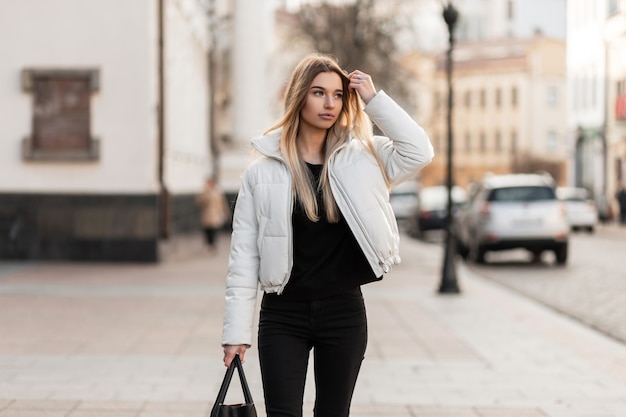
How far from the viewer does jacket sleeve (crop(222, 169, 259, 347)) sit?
13.8ft

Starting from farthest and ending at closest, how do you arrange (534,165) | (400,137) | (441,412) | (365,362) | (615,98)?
(534,165), (615,98), (365,362), (441,412), (400,137)

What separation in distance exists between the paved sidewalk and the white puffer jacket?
2.63 m

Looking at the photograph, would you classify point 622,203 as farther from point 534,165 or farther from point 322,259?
point 534,165

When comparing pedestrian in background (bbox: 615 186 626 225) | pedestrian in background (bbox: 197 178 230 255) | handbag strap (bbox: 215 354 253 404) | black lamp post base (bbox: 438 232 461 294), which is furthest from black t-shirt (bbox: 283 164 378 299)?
pedestrian in background (bbox: 615 186 626 225)

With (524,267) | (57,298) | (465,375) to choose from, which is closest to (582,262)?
(524,267)

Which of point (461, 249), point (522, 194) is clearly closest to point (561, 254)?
point (522, 194)

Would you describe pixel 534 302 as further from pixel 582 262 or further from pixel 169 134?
pixel 169 134

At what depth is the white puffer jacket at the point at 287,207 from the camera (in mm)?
4121

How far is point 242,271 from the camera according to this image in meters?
4.20

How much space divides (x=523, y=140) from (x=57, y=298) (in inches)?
3372

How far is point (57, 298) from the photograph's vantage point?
1366 cm

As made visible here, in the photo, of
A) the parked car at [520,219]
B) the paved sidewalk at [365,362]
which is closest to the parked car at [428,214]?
the parked car at [520,219]

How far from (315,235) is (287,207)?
14 cm

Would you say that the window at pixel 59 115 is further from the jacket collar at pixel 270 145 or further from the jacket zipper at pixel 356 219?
the jacket zipper at pixel 356 219
